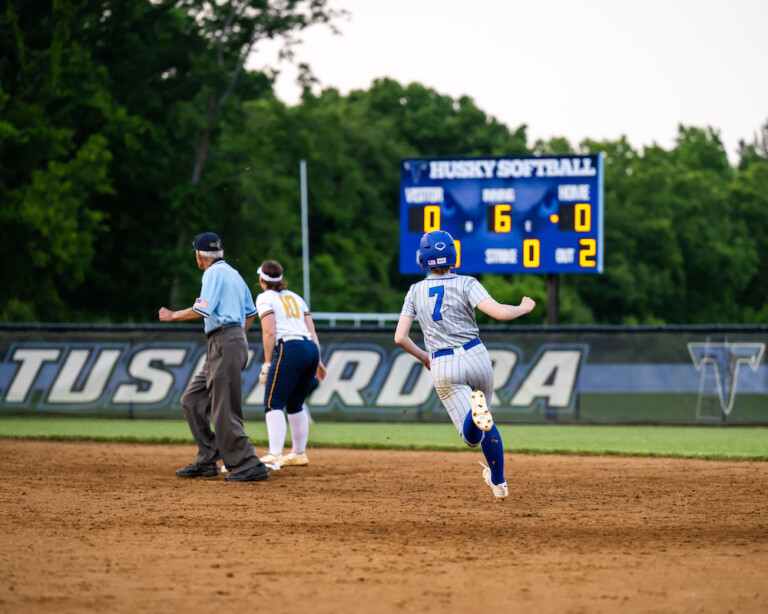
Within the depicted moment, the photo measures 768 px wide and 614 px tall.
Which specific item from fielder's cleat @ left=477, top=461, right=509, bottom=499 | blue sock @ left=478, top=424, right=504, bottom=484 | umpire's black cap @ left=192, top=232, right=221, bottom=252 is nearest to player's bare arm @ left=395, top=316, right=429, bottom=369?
blue sock @ left=478, top=424, right=504, bottom=484

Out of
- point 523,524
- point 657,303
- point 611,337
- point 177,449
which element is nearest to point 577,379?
point 611,337

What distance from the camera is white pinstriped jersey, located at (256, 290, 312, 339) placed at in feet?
32.4

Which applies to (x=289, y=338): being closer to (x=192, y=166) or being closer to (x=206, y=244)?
(x=206, y=244)

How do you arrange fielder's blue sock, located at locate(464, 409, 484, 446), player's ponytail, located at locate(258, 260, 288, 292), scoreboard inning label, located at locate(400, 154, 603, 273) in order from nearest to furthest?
1. fielder's blue sock, located at locate(464, 409, 484, 446)
2. player's ponytail, located at locate(258, 260, 288, 292)
3. scoreboard inning label, located at locate(400, 154, 603, 273)

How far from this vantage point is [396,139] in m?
60.6

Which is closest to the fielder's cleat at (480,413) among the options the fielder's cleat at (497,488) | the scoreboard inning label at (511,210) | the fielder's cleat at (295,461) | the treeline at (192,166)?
the fielder's cleat at (497,488)

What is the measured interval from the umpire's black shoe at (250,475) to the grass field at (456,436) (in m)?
4.28

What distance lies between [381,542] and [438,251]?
2.44m

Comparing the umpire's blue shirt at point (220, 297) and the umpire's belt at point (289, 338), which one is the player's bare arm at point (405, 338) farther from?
the umpire's belt at point (289, 338)

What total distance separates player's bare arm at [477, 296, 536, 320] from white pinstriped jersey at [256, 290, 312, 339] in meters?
2.75

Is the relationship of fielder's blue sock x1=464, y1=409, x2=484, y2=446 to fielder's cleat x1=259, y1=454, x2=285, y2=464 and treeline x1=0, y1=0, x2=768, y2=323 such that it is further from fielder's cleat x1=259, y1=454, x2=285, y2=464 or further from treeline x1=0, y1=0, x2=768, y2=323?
treeline x1=0, y1=0, x2=768, y2=323

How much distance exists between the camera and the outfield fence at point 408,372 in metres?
17.1

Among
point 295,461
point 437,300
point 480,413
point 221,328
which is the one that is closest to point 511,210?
point 295,461

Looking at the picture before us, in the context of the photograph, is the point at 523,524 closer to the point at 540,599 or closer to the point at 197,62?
the point at 540,599
